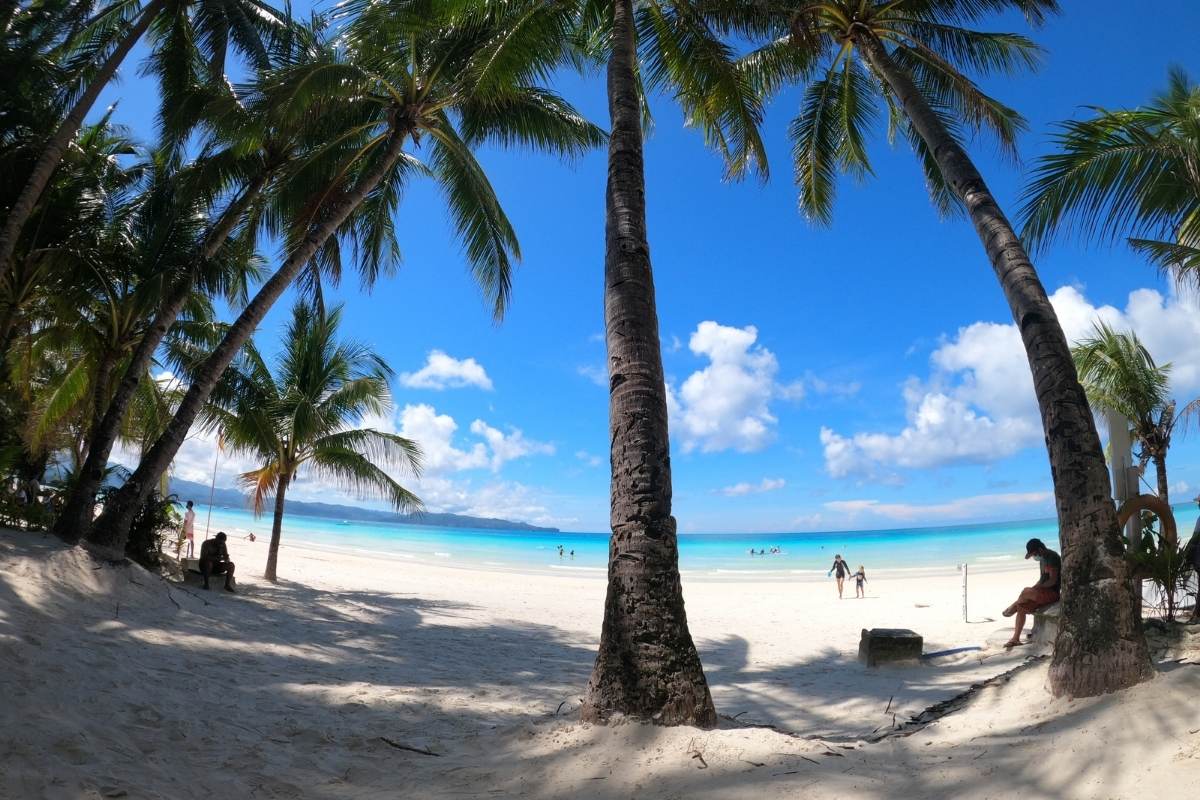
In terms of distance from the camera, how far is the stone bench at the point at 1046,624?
6426 mm

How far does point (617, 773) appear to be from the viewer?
3443 mm

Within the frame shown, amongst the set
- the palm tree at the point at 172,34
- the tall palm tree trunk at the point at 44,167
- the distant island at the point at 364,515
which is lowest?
the distant island at the point at 364,515

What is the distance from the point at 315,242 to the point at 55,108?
5383mm

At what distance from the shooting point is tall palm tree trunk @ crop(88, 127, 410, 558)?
8.74m

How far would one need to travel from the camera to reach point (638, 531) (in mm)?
4242

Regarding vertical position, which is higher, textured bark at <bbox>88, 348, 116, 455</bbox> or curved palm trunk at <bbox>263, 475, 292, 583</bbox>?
textured bark at <bbox>88, 348, 116, 455</bbox>

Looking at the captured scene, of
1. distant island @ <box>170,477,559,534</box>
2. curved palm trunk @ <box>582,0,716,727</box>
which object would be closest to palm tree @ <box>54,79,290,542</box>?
curved palm trunk @ <box>582,0,716,727</box>

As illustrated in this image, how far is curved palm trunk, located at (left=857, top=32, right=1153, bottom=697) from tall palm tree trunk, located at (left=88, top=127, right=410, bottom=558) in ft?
29.3

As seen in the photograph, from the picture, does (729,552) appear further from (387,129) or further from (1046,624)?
(1046,624)

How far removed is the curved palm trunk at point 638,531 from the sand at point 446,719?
23cm

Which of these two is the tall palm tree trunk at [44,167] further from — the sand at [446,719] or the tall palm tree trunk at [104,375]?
the sand at [446,719]

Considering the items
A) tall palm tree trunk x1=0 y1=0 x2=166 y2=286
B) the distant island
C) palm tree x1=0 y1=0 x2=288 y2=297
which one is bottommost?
the distant island

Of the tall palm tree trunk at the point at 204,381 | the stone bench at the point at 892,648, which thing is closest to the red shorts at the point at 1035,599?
the stone bench at the point at 892,648

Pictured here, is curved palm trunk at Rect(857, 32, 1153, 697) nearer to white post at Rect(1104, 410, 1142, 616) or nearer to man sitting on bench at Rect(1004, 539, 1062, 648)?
man sitting on bench at Rect(1004, 539, 1062, 648)
